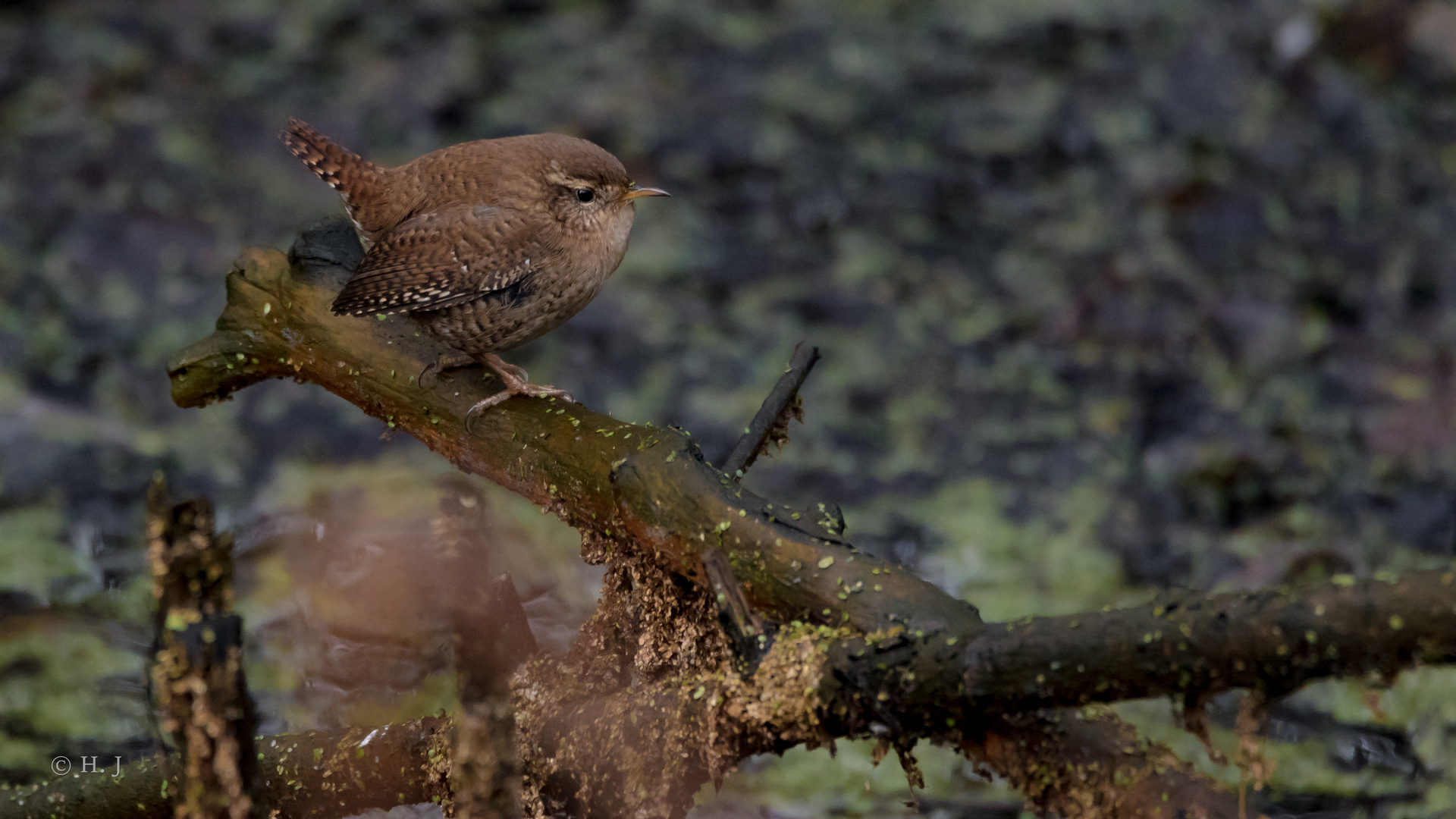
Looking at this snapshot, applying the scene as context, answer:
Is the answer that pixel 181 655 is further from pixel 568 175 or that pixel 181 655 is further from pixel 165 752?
pixel 568 175

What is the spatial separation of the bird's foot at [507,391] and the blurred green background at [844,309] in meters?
0.63

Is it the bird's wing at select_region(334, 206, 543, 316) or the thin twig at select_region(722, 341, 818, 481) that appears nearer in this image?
the thin twig at select_region(722, 341, 818, 481)

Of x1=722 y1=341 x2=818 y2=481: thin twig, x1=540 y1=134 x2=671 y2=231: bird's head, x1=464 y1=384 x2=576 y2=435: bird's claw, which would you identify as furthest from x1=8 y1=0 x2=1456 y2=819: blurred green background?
x1=722 y1=341 x2=818 y2=481: thin twig

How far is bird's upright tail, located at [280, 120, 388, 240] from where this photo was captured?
277 cm

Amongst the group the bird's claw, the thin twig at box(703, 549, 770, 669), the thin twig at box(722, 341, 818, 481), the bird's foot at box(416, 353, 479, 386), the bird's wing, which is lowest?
the thin twig at box(703, 549, 770, 669)

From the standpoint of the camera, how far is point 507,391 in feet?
7.76

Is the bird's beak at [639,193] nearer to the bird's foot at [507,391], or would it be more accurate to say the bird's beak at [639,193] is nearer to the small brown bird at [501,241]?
the small brown bird at [501,241]

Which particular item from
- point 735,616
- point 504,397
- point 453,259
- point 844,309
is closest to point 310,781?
point 504,397

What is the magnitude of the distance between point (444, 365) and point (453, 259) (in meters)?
0.29

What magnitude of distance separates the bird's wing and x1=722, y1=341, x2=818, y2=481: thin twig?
0.65 meters

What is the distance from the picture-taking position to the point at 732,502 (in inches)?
74.3

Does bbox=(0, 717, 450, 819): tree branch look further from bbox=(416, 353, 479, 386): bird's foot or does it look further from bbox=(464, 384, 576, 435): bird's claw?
bbox=(416, 353, 479, 386): bird's foot

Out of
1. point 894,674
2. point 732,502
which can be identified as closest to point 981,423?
point 732,502

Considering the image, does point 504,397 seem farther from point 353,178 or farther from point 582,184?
point 353,178
